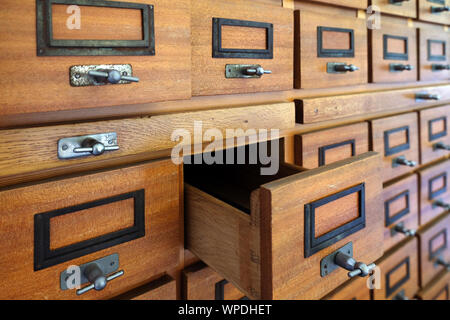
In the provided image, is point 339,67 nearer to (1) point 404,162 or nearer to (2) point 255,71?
(2) point 255,71

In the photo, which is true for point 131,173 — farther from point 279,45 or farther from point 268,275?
point 279,45

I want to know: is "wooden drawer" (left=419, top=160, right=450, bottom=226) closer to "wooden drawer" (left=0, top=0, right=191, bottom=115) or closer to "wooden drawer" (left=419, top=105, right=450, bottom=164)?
"wooden drawer" (left=419, top=105, right=450, bottom=164)

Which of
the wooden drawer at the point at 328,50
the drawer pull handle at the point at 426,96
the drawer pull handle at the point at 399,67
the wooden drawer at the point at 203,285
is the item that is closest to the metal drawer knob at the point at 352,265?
the wooden drawer at the point at 203,285

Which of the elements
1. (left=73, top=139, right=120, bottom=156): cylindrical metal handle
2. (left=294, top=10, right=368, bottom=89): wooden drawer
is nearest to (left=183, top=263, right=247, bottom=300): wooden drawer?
(left=73, top=139, right=120, bottom=156): cylindrical metal handle

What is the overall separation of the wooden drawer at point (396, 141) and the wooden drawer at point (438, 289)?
1.56 ft

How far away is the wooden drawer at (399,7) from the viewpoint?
0.94 metres

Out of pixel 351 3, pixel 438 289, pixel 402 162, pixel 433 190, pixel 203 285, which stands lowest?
pixel 438 289

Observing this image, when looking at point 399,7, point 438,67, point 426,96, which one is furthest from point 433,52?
point 399,7

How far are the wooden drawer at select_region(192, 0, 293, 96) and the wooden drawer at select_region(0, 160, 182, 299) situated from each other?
0.18 metres

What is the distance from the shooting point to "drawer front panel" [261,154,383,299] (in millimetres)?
491

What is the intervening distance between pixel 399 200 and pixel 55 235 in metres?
0.93

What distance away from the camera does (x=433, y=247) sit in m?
1.28

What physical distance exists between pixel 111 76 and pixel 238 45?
0.92 feet
